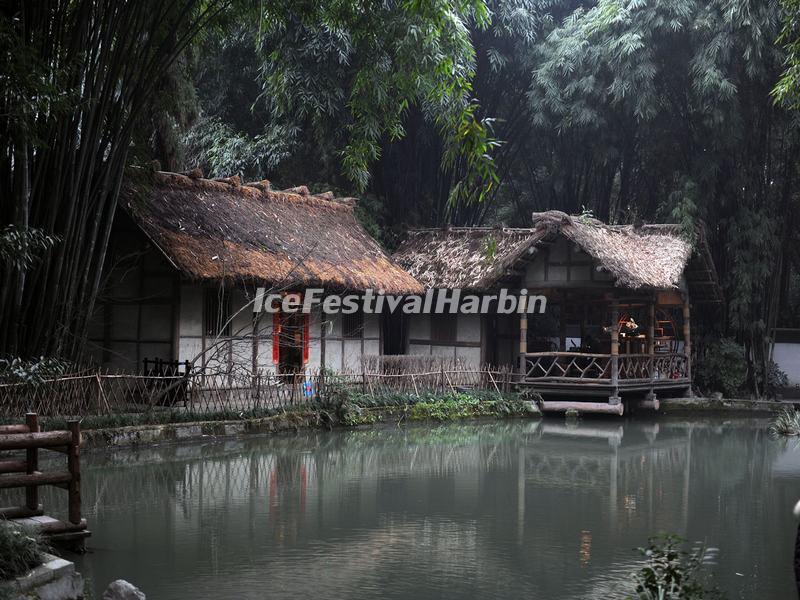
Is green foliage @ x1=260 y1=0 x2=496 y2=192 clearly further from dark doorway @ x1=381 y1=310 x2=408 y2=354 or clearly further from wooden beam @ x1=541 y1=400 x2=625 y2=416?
wooden beam @ x1=541 y1=400 x2=625 y2=416

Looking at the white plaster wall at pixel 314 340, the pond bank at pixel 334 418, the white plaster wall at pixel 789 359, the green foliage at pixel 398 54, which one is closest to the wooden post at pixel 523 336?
the pond bank at pixel 334 418

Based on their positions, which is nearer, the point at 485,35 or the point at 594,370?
the point at 594,370

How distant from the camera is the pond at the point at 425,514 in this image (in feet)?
22.4

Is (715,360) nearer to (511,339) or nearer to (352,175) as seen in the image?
(511,339)

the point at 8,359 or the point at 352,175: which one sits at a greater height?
the point at 352,175

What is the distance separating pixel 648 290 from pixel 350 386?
20.1 feet

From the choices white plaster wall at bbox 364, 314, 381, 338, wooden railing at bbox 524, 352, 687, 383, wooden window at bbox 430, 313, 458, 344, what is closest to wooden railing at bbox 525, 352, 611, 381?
wooden railing at bbox 524, 352, 687, 383

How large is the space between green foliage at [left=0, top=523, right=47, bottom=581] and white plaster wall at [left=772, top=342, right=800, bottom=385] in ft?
61.9

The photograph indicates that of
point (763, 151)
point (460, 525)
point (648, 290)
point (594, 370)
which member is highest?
point (763, 151)

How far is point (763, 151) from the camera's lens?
66.4 ft

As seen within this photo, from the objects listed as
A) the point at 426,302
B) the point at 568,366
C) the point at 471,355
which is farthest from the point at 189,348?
the point at 568,366

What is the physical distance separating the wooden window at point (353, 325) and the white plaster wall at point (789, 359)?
9.52 m

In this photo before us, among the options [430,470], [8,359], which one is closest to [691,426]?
[430,470]

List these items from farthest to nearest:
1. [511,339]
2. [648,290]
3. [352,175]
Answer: [511,339]
[648,290]
[352,175]
